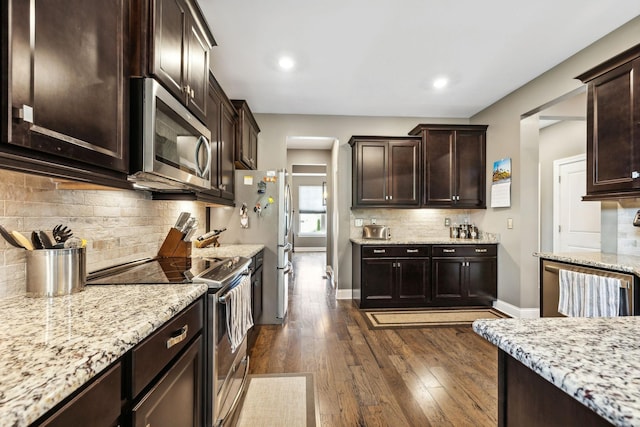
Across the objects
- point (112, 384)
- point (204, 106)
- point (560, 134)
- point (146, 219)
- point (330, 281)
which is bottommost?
point (330, 281)

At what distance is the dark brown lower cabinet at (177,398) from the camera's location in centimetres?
90

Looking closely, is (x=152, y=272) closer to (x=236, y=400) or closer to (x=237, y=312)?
(x=237, y=312)

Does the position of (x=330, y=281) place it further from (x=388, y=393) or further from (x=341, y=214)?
(x=388, y=393)

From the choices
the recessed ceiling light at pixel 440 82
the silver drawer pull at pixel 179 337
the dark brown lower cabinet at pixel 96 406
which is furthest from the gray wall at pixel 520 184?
the dark brown lower cabinet at pixel 96 406

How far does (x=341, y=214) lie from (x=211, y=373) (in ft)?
10.7

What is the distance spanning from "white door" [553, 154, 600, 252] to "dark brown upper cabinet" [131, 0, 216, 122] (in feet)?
16.7

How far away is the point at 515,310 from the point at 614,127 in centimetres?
230

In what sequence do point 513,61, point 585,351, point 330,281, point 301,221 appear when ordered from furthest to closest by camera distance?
point 301,221, point 330,281, point 513,61, point 585,351

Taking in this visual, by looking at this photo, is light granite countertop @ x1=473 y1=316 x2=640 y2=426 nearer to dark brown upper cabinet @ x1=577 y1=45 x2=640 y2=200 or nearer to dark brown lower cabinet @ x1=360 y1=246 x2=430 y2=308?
dark brown upper cabinet @ x1=577 y1=45 x2=640 y2=200

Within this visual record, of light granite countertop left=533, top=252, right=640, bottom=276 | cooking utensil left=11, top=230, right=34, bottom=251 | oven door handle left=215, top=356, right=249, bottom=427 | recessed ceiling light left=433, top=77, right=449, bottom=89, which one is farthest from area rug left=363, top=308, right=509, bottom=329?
cooking utensil left=11, top=230, right=34, bottom=251

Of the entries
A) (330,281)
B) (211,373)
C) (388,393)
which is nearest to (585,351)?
(211,373)

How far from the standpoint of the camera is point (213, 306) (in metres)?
1.49

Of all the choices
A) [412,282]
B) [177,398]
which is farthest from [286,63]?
[412,282]

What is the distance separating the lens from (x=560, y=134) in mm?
4867
